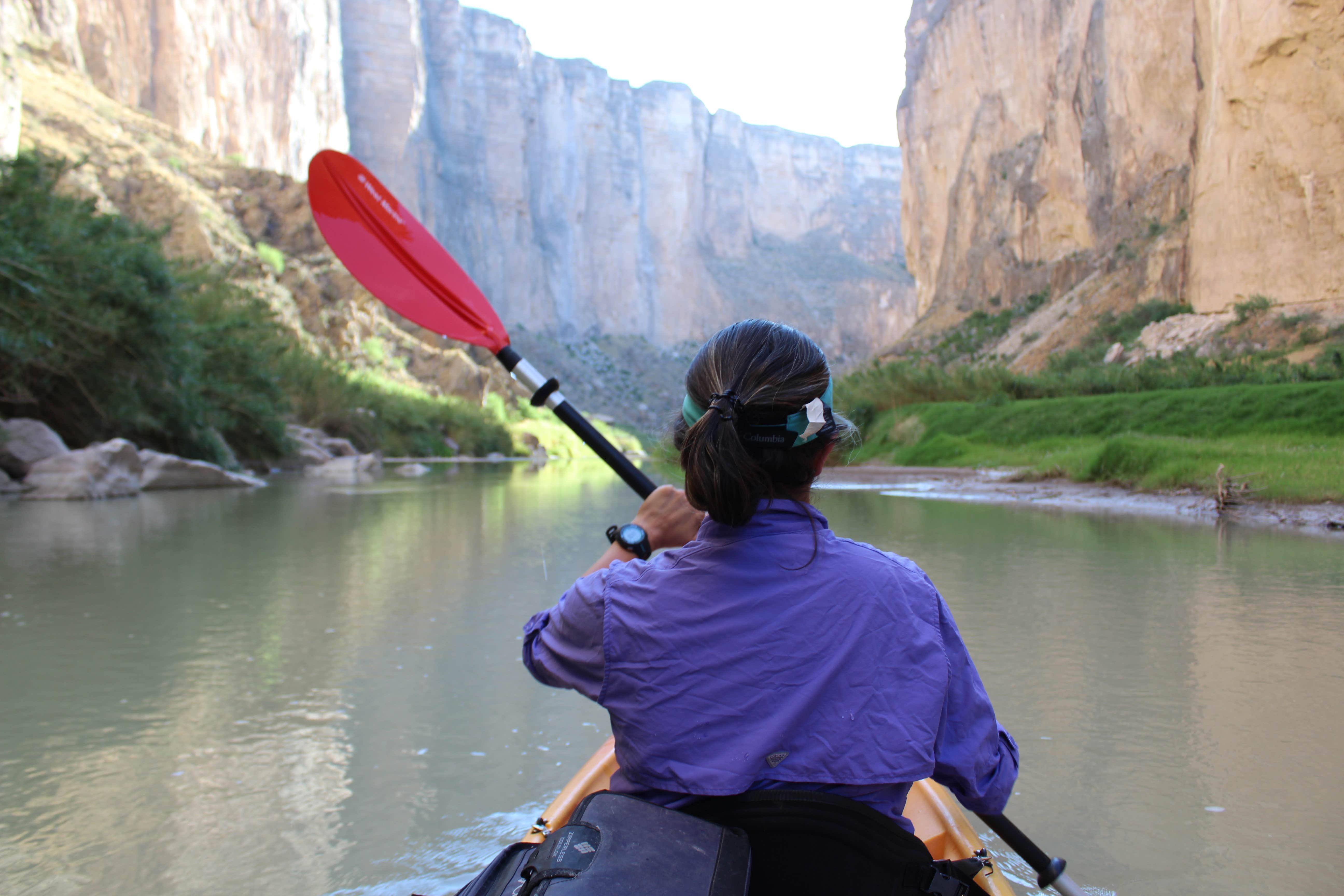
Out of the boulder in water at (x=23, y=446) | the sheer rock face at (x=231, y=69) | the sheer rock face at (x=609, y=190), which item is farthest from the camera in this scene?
the sheer rock face at (x=609, y=190)


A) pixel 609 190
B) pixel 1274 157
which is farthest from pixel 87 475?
pixel 609 190

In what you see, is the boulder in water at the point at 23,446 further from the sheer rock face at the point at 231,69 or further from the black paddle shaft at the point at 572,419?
the sheer rock face at the point at 231,69

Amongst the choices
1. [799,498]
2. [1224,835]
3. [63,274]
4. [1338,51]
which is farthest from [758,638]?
[1338,51]

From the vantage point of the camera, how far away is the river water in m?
1.73

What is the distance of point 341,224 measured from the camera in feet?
8.80

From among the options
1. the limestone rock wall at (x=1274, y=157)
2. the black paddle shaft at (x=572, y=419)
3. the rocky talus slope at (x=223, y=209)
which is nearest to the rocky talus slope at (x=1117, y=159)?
the limestone rock wall at (x=1274, y=157)

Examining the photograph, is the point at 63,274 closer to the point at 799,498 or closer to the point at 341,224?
the point at 341,224

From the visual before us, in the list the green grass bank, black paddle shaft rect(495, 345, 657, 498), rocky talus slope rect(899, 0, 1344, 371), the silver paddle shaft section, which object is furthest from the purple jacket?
rocky talus slope rect(899, 0, 1344, 371)

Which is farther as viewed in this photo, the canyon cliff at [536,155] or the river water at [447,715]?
the canyon cliff at [536,155]

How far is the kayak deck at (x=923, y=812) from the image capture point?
138cm

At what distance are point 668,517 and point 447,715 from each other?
1448 mm

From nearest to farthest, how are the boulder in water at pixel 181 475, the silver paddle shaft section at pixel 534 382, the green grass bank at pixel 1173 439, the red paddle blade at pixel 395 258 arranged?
the silver paddle shaft section at pixel 534 382, the red paddle blade at pixel 395 258, the green grass bank at pixel 1173 439, the boulder in water at pixel 181 475

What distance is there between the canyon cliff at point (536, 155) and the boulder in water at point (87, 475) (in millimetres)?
22408

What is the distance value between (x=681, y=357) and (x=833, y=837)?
66.5 meters
